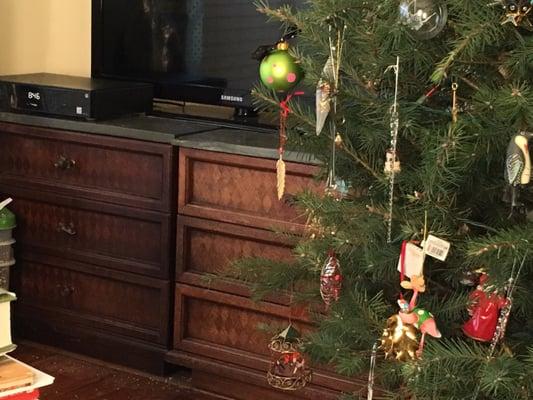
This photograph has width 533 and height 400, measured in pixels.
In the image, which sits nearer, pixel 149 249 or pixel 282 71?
pixel 282 71

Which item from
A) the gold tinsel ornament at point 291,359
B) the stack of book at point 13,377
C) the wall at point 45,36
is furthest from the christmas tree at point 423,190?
the wall at point 45,36

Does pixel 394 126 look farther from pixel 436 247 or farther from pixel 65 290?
pixel 65 290

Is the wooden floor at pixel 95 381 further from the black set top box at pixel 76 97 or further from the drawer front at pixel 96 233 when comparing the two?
the black set top box at pixel 76 97

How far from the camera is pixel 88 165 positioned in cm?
262

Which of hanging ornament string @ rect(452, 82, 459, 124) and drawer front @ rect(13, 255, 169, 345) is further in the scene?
drawer front @ rect(13, 255, 169, 345)

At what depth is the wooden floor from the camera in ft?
8.20

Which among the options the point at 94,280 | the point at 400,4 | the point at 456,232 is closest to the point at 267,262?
the point at 456,232

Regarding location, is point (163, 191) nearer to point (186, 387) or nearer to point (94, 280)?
point (94, 280)

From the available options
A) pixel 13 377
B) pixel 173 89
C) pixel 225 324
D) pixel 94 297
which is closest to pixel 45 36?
pixel 173 89

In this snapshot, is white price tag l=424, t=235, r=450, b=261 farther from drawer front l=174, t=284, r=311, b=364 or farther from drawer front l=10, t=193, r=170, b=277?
drawer front l=10, t=193, r=170, b=277

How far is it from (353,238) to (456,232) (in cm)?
17

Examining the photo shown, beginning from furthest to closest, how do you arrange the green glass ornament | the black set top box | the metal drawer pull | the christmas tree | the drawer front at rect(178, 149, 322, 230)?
the metal drawer pull → the black set top box → the drawer front at rect(178, 149, 322, 230) → the green glass ornament → the christmas tree

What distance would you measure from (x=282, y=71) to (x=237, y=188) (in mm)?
788

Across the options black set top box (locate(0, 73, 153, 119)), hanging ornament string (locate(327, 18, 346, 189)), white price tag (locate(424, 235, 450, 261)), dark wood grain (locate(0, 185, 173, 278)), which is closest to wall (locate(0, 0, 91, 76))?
black set top box (locate(0, 73, 153, 119))
